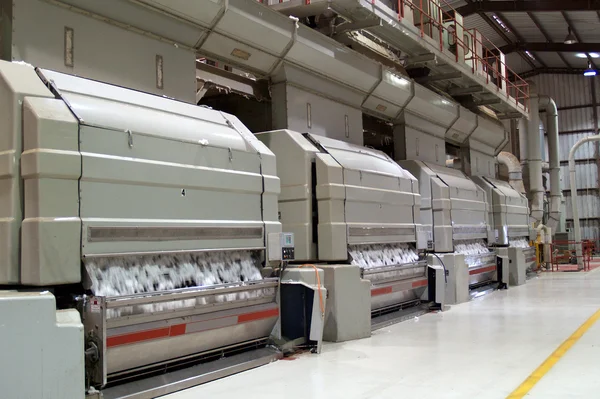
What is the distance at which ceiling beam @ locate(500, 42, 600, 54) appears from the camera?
2033cm

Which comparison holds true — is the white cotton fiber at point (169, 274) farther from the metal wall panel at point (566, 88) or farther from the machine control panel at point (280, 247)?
the metal wall panel at point (566, 88)

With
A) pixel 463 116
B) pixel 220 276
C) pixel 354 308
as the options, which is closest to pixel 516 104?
pixel 463 116

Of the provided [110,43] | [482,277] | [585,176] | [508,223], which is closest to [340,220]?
[110,43]

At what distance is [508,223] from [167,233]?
11.1m

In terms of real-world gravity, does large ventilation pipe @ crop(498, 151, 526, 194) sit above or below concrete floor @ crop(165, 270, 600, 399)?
above

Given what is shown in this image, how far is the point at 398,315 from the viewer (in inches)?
319

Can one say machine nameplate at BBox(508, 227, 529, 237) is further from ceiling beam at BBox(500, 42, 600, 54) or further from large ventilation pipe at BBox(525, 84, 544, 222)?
ceiling beam at BBox(500, 42, 600, 54)

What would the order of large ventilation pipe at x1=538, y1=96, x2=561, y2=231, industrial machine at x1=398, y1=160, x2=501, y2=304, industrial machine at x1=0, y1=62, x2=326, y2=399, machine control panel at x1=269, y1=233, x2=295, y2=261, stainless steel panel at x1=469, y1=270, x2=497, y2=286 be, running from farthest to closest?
large ventilation pipe at x1=538, y1=96, x2=561, y2=231, stainless steel panel at x1=469, y1=270, x2=497, y2=286, industrial machine at x1=398, y1=160, x2=501, y2=304, machine control panel at x1=269, y1=233, x2=295, y2=261, industrial machine at x1=0, y1=62, x2=326, y2=399

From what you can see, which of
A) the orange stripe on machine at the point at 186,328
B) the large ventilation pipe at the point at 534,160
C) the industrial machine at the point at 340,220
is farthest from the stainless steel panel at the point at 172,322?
the large ventilation pipe at the point at 534,160

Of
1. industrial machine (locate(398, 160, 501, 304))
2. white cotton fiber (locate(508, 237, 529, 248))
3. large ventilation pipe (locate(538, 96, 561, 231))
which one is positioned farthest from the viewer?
large ventilation pipe (locate(538, 96, 561, 231))

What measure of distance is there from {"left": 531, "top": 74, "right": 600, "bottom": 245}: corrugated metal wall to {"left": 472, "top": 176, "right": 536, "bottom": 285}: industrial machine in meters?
13.2

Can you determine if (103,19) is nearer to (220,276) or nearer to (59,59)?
(59,59)

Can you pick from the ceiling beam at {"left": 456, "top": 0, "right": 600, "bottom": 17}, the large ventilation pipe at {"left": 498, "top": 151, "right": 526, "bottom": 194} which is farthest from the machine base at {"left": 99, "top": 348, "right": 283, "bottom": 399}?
the ceiling beam at {"left": 456, "top": 0, "right": 600, "bottom": 17}

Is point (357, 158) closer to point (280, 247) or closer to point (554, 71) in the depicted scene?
point (280, 247)
